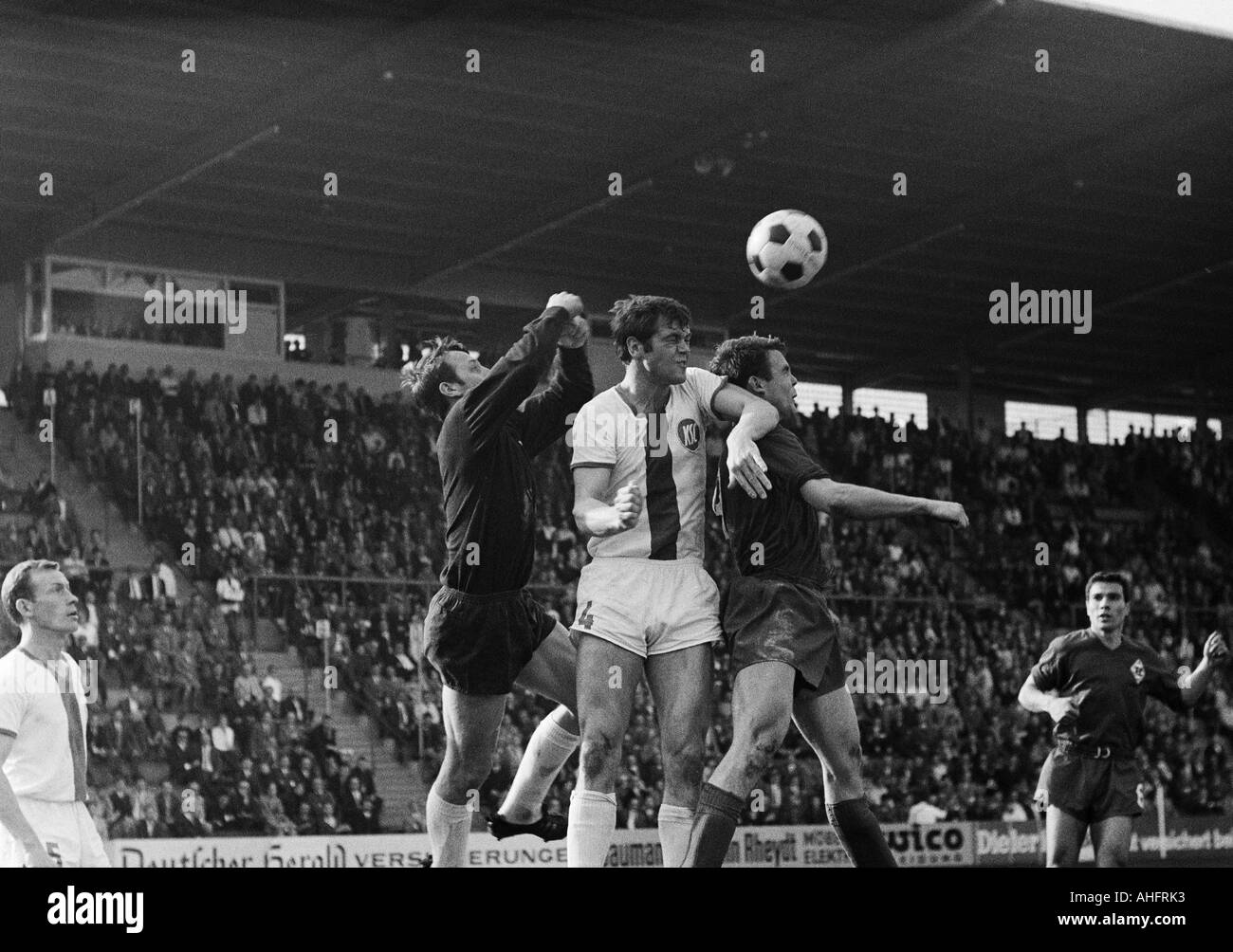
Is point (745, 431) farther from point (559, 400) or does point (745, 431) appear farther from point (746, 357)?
point (559, 400)

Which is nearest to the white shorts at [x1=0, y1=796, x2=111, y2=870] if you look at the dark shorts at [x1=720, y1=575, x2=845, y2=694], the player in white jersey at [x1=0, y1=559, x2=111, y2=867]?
the player in white jersey at [x1=0, y1=559, x2=111, y2=867]

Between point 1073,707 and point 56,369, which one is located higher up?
point 56,369

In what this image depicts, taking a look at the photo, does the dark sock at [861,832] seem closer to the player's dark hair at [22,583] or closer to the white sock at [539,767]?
the white sock at [539,767]

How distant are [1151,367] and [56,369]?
19098mm

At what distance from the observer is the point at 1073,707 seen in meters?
9.06

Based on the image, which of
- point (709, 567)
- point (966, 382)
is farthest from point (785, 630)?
point (966, 382)

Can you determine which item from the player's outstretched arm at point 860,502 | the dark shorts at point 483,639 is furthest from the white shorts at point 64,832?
the player's outstretched arm at point 860,502

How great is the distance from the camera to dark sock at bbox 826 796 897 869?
720cm

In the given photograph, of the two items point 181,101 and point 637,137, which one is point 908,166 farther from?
point 181,101

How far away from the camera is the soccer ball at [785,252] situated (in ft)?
32.4
